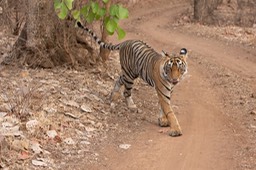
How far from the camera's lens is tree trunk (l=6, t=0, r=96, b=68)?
9266 mm

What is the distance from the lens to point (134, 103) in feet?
29.2

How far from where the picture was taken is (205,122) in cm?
805

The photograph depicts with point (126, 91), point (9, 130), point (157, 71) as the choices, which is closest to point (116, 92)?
point (126, 91)

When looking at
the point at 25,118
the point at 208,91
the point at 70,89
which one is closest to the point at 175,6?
the point at 208,91

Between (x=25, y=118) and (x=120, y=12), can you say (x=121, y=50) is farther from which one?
(x=120, y=12)

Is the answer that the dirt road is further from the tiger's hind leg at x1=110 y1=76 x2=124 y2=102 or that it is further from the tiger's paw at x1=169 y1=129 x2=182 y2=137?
the tiger's hind leg at x1=110 y1=76 x2=124 y2=102

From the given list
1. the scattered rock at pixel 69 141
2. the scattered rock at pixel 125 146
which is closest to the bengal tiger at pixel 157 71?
the scattered rock at pixel 125 146

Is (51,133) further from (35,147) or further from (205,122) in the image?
(205,122)

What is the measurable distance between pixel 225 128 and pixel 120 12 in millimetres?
4703

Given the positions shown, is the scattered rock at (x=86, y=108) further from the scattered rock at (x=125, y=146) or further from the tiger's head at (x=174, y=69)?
the tiger's head at (x=174, y=69)

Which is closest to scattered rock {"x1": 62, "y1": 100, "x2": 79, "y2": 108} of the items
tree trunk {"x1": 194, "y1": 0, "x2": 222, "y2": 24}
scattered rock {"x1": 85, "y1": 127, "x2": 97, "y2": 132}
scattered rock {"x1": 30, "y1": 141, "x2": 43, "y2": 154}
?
scattered rock {"x1": 85, "y1": 127, "x2": 97, "y2": 132}

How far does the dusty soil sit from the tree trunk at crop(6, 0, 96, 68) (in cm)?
28

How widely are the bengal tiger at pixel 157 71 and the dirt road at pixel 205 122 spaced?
266 mm

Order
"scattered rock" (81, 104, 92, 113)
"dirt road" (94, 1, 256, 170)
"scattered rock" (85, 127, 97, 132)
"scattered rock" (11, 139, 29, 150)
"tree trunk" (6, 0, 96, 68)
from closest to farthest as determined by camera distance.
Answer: "scattered rock" (11, 139, 29, 150) → "dirt road" (94, 1, 256, 170) → "scattered rock" (85, 127, 97, 132) → "scattered rock" (81, 104, 92, 113) → "tree trunk" (6, 0, 96, 68)
